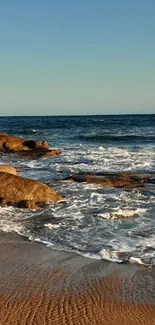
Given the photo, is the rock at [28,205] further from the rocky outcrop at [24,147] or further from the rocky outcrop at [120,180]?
the rocky outcrop at [24,147]

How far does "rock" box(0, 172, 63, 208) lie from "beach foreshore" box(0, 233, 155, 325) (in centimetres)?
409

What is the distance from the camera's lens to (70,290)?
5.90 m

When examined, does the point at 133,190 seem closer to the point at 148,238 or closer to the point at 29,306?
the point at 148,238

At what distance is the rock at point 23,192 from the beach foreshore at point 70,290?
4086 millimetres

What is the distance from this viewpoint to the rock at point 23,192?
11.7 m

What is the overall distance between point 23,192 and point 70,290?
6077 millimetres

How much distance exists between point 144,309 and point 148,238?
317cm

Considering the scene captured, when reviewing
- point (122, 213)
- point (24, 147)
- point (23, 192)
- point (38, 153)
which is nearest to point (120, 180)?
point (23, 192)

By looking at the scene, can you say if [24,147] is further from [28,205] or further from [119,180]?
[28,205]

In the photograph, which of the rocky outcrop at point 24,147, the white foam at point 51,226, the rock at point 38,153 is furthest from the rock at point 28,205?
the rocky outcrop at point 24,147

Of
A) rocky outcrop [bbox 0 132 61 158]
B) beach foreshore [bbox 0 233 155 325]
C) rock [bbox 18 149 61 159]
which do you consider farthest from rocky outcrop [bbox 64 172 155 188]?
rocky outcrop [bbox 0 132 61 158]

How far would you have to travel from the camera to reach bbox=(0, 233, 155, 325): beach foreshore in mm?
5121

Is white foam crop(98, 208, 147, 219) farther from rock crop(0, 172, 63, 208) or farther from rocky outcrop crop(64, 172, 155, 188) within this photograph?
rocky outcrop crop(64, 172, 155, 188)

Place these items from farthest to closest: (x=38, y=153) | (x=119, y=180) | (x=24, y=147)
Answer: (x=24, y=147) < (x=38, y=153) < (x=119, y=180)
